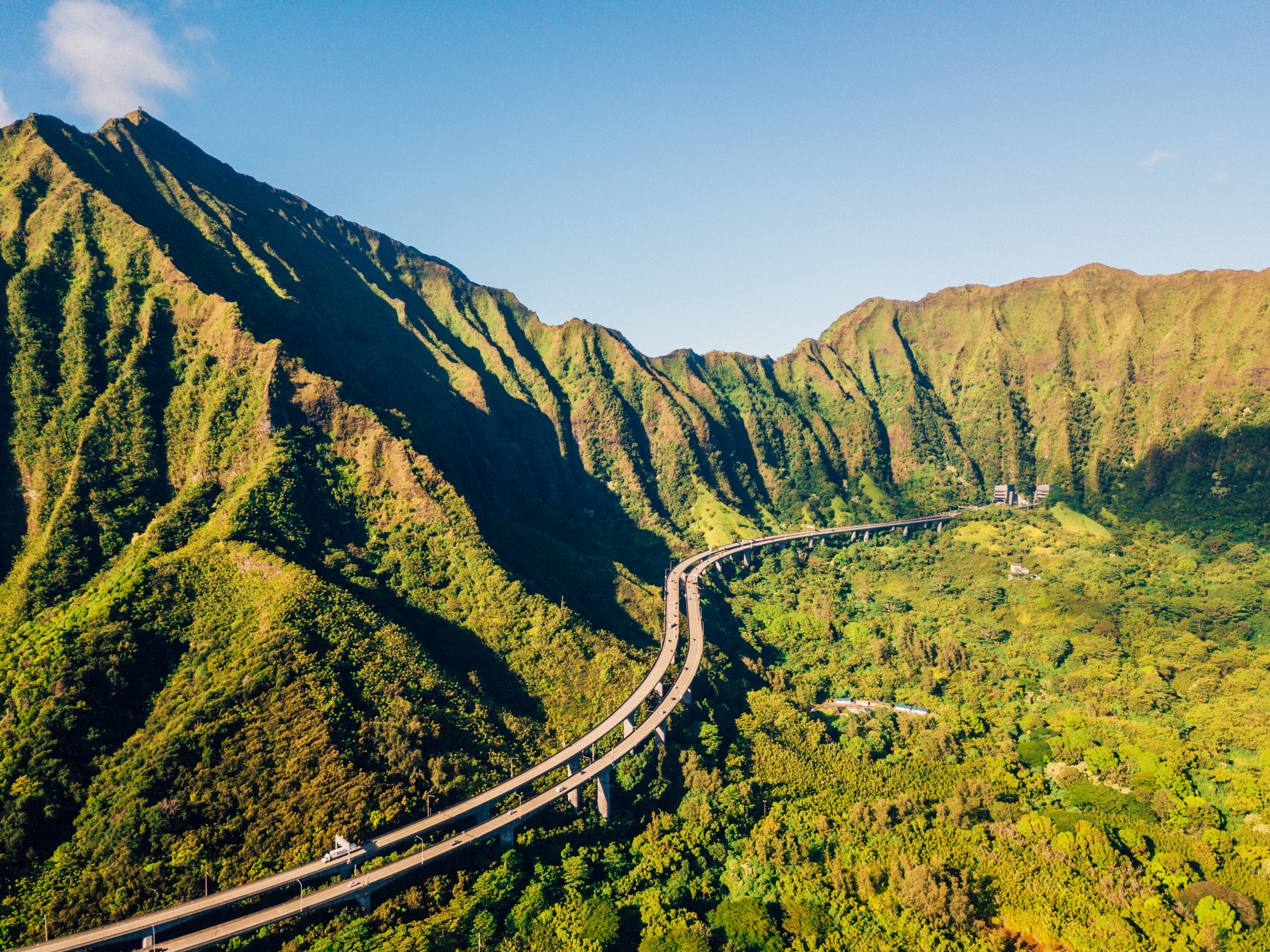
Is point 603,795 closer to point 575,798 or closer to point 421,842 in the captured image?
point 575,798

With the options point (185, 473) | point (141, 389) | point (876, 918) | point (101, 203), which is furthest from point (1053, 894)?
point (101, 203)

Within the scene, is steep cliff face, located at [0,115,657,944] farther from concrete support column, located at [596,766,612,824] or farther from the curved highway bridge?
concrete support column, located at [596,766,612,824]

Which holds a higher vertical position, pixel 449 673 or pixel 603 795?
pixel 449 673

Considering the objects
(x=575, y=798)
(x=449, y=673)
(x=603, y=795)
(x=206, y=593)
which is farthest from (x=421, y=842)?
(x=206, y=593)

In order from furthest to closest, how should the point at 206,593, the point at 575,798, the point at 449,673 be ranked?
the point at 449,673
the point at 206,593
the point at 575,798

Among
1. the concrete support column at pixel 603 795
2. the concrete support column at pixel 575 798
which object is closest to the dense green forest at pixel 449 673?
the concrete support column at pixel 575 798

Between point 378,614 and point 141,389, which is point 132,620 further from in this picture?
point 141,389
